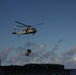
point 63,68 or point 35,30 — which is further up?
point 35,30

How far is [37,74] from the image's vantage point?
67.6 metres

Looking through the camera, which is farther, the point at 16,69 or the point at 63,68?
the point at 63,68

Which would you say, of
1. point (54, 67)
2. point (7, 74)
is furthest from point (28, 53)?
point (54, 67)

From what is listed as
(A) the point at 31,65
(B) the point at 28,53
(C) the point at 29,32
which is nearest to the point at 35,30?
(C) the point at 29,32

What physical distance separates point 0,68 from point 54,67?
16752mm

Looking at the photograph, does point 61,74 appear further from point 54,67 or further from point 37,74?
point 37,74

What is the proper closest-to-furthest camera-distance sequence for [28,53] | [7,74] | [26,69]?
[28,53] → [7,74] → [26,69]

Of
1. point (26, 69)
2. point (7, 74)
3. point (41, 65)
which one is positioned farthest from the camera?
point (41, 65)

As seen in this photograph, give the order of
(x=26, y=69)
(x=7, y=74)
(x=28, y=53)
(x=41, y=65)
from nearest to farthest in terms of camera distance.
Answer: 1. (x=28, y=53)
2. (x=7, y=74)
3. (x=26, y=69)
4. (x=41, y=65)

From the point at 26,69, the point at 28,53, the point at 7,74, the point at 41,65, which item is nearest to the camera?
the point at 28,53

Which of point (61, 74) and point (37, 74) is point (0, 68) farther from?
point (61, 74)

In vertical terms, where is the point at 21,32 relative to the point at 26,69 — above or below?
above

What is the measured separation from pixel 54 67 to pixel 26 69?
10357 millimetres

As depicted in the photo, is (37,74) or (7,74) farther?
(37,74)
